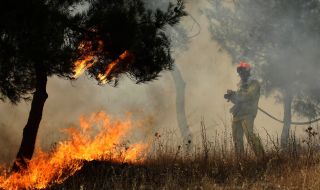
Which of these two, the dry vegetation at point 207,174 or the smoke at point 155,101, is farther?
the smoke at point 155,101

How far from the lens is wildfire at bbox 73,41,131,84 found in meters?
5.57

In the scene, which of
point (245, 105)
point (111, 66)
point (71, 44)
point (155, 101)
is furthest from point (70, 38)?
point (155, 101)

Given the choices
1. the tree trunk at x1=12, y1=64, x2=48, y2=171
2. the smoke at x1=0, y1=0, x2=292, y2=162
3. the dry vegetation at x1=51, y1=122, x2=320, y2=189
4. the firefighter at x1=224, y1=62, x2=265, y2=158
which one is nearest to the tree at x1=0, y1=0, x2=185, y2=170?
the tree trunk at x1=12, y1=64, x2=48, y2=171

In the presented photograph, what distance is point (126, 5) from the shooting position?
5789mm

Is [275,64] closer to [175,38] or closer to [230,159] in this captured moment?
[175,38]

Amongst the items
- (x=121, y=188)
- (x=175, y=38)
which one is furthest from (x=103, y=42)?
(x=175, y=38)

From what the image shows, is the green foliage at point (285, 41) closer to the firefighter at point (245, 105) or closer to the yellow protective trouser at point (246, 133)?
the firefighter at point (245, 105)

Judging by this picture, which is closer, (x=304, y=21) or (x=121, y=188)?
(x=121, y=188)

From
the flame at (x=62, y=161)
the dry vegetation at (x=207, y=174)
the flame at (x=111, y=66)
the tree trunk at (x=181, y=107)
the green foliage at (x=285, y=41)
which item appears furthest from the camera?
the tree trunk at (x=181, y=107)

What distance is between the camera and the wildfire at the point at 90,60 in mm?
5574

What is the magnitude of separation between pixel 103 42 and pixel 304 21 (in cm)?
870

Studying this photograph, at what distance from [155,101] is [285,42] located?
10.00 metres

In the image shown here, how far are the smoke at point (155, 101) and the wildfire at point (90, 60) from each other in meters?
5.30

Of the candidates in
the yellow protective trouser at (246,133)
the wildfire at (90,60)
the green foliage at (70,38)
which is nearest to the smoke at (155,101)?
the yellow protective trouser at (246,133)
